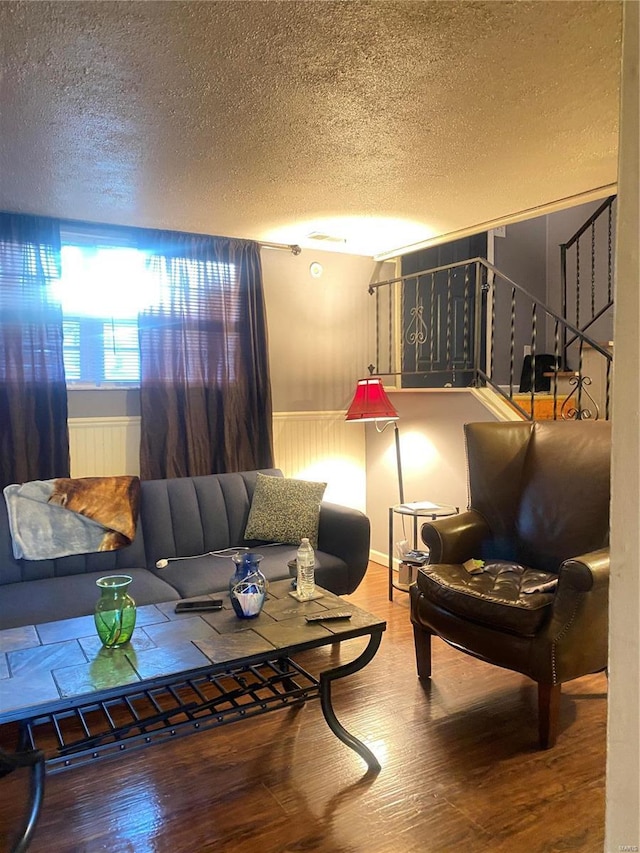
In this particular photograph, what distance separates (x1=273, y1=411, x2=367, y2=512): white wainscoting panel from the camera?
4.43 metres

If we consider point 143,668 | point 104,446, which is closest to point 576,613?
point 143,668

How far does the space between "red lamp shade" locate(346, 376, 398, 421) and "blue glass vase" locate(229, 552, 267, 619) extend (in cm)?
191

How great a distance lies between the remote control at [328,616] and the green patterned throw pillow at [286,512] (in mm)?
1134

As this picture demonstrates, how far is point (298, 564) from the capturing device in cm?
244

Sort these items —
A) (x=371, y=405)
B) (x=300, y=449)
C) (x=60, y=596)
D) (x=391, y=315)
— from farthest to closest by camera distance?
(x=391, y=315) → (x=300, y=449) → (x=371, y=405) → (x=60, y=596)

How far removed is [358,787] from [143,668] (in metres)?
0.80

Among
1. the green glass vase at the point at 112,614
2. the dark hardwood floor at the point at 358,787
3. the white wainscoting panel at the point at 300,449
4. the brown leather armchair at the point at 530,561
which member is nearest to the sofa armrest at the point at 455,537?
the brown leather armchair at the point at 530,561

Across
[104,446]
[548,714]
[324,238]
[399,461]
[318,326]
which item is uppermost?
[324,238]

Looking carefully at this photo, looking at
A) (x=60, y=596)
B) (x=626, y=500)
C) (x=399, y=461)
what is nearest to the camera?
(x=626, y=500)

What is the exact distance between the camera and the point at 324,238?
408 cm

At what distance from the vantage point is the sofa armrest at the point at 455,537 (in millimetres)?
2857

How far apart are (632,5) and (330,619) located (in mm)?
1923

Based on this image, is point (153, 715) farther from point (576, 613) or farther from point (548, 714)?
point (576, 613)

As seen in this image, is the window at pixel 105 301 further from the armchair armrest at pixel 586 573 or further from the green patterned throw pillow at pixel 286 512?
the armchair armrest at pixel 586 573
